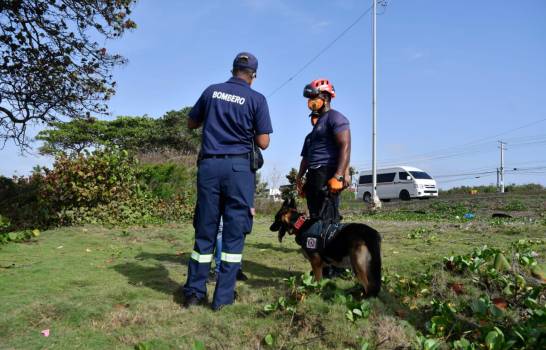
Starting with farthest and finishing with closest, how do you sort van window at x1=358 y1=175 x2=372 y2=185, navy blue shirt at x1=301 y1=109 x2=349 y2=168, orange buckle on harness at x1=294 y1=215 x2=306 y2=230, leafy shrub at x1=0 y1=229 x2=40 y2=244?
van window at x1=358 y1=175 x2=372 y2=185 < leafy shrub at x1=0 y1=229 x2=40 y2=244 < navy blue shirt at x1=301 y1=109 x2=349 y2=168 < orange buckle on harness at x1=294 y1=215 x2=306 y2=230

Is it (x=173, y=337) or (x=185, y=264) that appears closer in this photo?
(x=173, y=337)

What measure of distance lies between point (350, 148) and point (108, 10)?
7.38m

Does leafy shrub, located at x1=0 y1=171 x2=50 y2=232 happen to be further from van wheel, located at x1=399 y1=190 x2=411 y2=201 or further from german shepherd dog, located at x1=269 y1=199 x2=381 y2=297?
van wheel, located at x1=399 y1=190 x2=411 y2=201

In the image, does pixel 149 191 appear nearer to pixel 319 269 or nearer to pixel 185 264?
pixel 185 264

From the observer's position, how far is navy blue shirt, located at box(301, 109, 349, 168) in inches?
169

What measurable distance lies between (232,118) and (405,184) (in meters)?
24.1

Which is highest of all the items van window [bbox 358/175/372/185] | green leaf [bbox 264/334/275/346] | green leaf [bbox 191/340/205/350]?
van window [bbox 358/175/372/185]

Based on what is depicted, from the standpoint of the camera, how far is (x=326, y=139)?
4363 mm

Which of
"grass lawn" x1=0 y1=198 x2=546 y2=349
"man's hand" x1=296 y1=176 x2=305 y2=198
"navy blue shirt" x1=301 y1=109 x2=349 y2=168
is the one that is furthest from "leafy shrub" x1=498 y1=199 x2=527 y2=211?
"navy blue shirt" x1=301 y1=109 x2=349 y2=168

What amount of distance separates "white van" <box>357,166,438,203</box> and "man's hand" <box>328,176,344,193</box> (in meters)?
22.8

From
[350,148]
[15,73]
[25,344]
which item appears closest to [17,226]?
[15,73]

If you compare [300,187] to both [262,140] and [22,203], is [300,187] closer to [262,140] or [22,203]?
[262,140]

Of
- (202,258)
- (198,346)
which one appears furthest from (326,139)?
(198,346)

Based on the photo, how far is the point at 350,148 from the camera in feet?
14.0
